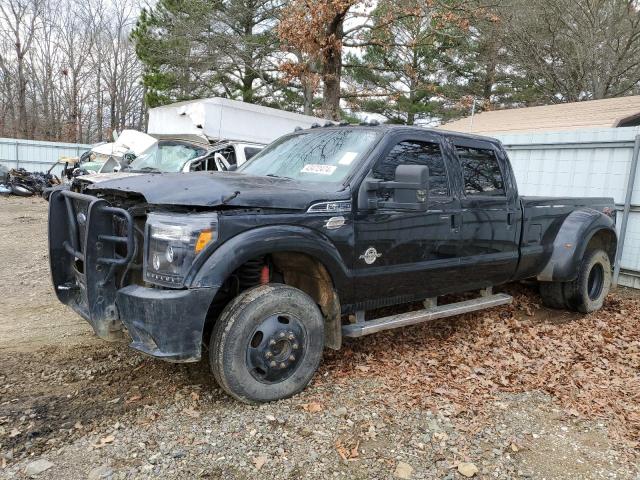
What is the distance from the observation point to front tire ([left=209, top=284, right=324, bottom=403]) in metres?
3.31

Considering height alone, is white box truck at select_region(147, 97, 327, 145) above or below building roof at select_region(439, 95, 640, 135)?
below

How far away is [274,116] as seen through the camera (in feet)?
45.2

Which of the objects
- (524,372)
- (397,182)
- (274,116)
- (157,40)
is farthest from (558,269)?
(157,40)

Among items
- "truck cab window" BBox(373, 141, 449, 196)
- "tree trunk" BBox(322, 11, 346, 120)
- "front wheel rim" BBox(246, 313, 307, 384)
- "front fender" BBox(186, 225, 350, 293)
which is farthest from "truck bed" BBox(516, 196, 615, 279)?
"tree trunk" BBox(322, 11, 346, 120)

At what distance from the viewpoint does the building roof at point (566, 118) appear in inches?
432

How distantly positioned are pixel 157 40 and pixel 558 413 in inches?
909

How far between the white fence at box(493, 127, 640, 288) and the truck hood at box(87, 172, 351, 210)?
5583 millimetres

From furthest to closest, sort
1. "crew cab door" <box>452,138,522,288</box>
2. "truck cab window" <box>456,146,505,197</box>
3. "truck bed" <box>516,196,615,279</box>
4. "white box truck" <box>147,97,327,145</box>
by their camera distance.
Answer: "white box truck" <box>147,97,327,145</box>
"truck bed" <box>516,196,615,279</box>
"truck cab window" <box>456,146,505,197</box>
"crew cab door" <box>452,138,522,288</box>

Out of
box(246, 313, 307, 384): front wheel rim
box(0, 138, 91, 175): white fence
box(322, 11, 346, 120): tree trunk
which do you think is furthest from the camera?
box(0, 138, 91, 175): white fence

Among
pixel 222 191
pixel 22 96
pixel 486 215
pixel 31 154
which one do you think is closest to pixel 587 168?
pixel 486 215

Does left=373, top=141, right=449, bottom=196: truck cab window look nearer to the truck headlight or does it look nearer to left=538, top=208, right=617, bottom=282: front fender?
the truck headlight

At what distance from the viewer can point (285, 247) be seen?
3.40 meters

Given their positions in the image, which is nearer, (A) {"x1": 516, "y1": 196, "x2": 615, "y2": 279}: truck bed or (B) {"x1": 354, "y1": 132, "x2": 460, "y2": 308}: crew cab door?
(B) {"x1": 354, "y1": 132, "x2": 460, "y2": 308}: crew cab door

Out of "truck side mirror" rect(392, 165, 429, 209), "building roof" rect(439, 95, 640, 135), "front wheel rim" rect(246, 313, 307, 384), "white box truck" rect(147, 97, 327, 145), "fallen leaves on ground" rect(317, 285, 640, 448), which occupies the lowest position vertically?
"fallen leaves on ground" rect(317, 285, 640, 448)
